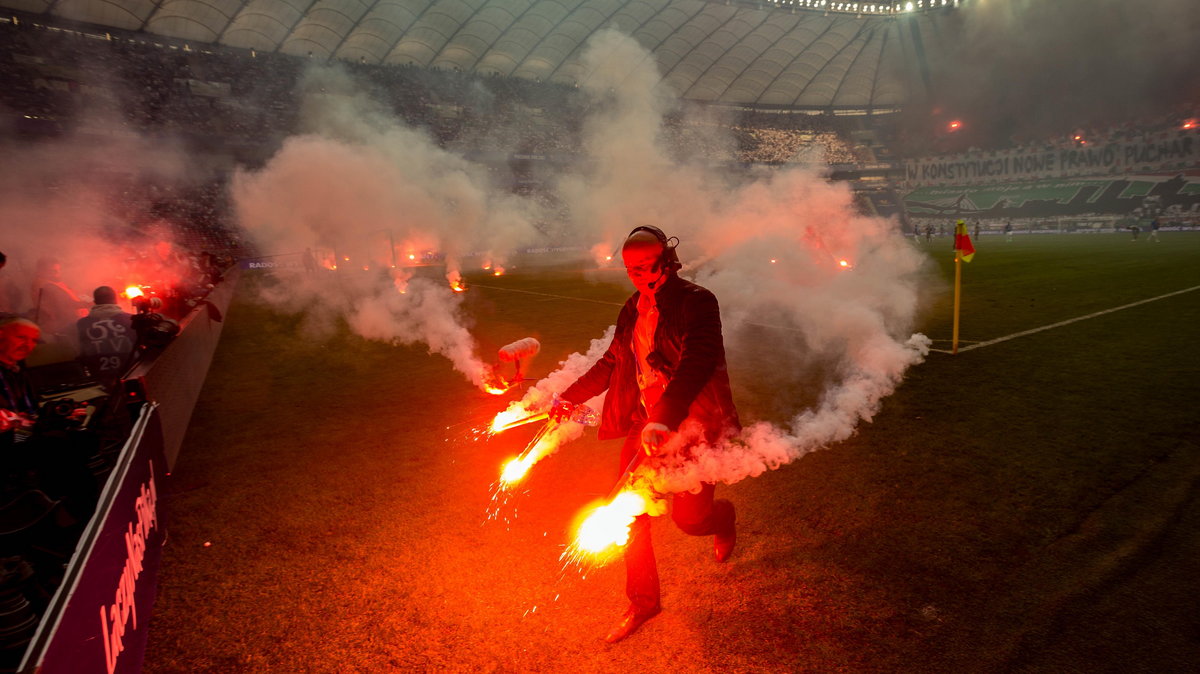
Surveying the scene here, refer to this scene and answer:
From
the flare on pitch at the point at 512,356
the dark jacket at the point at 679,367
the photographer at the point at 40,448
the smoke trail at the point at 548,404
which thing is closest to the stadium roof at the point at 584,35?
the photographer at the point at 40,448

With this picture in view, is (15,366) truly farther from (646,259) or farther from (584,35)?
(584,35)

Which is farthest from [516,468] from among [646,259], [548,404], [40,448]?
[40,448]

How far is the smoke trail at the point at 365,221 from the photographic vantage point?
621 inches

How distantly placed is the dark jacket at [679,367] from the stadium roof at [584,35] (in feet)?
141

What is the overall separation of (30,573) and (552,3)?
45.1 meters

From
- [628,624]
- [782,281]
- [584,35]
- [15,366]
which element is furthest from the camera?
[584,35]

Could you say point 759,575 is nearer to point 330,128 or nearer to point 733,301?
point 733,301

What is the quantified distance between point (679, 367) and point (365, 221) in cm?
2477

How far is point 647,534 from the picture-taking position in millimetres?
3111

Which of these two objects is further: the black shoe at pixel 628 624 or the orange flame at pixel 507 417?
the orange flame at pixel 507 417

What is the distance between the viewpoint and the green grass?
9.78 ft

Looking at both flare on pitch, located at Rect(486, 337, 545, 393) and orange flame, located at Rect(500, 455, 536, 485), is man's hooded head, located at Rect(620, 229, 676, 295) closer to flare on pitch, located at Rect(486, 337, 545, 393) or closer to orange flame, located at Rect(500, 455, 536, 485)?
flare on pitch, located at Rect(486, 337, 545, 393)

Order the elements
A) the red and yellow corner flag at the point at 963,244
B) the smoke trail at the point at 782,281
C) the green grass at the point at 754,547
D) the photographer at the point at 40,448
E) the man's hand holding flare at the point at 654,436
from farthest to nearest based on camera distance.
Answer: the red and yellow corner flag at the point at 963,244, the smoke trail at the point at 782,281, the photographer at the point at 40,448, the green grass at the point at 754,547, the man's hand holding flare at the point at 654,436

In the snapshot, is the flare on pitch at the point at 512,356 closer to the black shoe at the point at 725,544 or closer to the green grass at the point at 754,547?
the green grass at the point at 754,547
